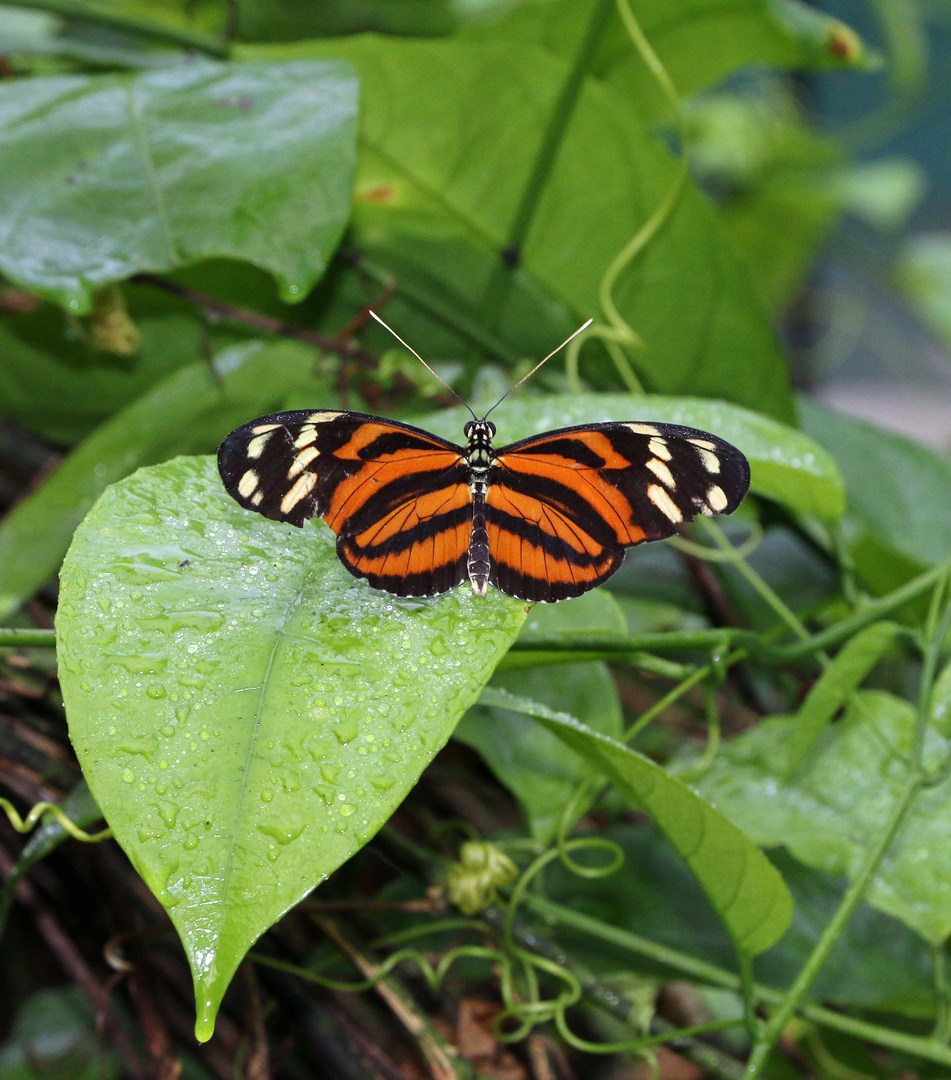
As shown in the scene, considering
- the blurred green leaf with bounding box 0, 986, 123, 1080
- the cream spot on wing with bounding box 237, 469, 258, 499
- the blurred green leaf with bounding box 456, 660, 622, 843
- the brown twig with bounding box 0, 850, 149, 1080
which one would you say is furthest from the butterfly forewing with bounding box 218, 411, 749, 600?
the blurred green leaf with bounding box 0, 986, 123, 1080

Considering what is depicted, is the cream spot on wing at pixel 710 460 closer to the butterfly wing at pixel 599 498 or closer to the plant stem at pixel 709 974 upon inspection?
the butterfly wing at pixel 599 498

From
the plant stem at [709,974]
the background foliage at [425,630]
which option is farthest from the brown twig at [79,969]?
the plant stem at [709,974]

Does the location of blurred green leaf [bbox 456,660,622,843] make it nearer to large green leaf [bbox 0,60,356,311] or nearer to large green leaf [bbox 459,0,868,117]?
large green leaf [bbox 0,60,356,311]

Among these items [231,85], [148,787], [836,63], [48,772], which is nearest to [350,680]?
[148,787]

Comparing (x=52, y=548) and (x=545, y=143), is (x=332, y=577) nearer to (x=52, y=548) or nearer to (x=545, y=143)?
(x=52, y=548)

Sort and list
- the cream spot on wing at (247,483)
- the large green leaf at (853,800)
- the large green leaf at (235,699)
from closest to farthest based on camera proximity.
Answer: the large green leaf at (235,699) < the cream spot on wing at (247,483) < the large green leaf at (853,800)

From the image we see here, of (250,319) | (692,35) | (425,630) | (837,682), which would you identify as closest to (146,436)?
(250,319)
